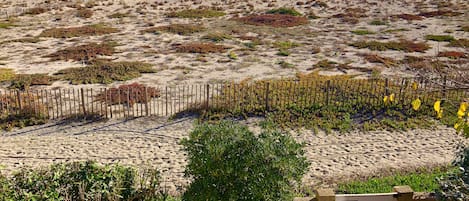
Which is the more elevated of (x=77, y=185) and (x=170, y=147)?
(x=77, y=185)

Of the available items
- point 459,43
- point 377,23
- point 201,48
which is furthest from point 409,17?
point 201,48

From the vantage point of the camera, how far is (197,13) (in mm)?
46156

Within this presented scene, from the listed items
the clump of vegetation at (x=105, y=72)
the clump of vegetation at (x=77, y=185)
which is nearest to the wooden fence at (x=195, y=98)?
the clump of vegetation at (x=105, y=72)

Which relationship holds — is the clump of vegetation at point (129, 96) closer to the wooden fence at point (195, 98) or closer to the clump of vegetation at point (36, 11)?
the wooden fence at point (195, 98)

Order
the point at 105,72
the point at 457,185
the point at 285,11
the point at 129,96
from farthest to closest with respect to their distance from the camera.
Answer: the point at 285,11
the point at 105,72
the point at 129,96
the point at 457,185

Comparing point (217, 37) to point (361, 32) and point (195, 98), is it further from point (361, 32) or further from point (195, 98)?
point (195, 98)

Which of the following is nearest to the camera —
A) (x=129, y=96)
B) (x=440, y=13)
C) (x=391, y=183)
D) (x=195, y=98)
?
(x=391, y=183)

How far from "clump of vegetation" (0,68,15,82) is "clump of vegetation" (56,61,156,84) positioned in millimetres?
2188

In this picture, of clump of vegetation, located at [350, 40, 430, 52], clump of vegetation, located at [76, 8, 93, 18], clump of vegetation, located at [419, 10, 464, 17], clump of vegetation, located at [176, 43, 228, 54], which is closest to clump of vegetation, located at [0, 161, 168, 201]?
clump of vegetation, located at [176, 43, 228, 54]

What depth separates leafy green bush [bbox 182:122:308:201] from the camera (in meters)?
8.02

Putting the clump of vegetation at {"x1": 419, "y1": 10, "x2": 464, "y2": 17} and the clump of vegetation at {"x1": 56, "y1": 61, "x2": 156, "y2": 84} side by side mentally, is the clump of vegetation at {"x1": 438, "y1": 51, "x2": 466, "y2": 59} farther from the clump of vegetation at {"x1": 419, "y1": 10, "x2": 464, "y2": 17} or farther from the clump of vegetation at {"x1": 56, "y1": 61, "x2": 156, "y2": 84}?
the clump of vegetation at {"x1": 56, "y1": 61, "x2": 156, "y2": 84}

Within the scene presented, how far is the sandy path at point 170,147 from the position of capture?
14.1 metres

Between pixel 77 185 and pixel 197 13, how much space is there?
38.2 meters

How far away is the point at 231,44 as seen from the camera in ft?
109
